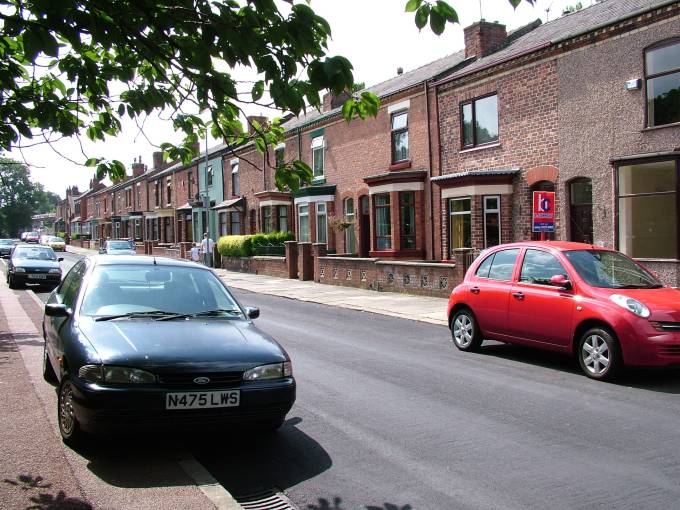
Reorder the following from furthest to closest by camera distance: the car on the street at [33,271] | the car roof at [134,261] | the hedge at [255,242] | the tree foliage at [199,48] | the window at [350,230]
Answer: the hedge at [255,242] → the window at [350,230] → the car on the street at [33,271] → the car roof at [134,261] → the tree foliage at [199,48]

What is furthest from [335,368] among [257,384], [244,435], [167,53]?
[167,53]

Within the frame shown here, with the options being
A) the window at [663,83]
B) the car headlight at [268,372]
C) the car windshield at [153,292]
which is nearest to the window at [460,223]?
the window at [663,83]

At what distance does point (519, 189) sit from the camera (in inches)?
743

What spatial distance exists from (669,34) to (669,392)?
10.6 m

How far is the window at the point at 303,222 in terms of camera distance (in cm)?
3061

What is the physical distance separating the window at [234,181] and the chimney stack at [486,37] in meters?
20.8

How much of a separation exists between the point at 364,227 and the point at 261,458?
2177 centimetres

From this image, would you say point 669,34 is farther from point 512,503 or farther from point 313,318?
point 512,503

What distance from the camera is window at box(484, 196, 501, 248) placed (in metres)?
19.5

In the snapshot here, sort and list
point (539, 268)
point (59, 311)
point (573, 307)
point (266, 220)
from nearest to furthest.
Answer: point (59, 311) → point (573, 307) → point (539, 268) → point (266, 220)

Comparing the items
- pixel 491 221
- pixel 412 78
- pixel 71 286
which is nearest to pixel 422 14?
pixel 71 286

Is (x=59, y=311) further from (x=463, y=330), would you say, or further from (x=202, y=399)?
(x=463, y=330)

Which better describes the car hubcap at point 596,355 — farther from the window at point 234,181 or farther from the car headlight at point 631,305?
the window at point 234,181

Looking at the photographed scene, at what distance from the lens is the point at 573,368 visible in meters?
8.68
